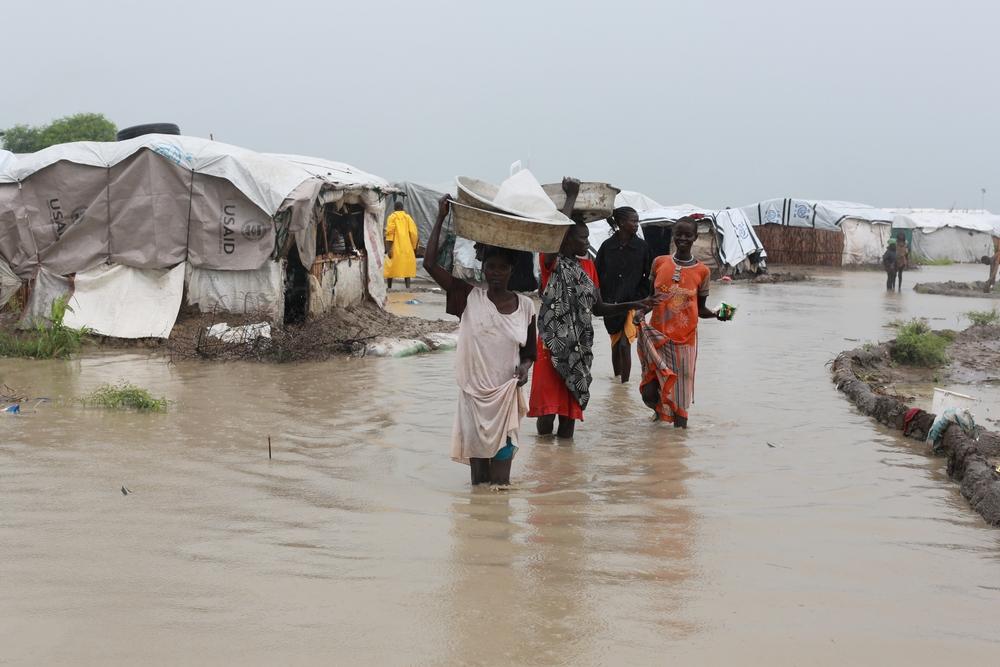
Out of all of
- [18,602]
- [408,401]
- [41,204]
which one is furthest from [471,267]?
[18,602]

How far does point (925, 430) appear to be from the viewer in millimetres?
7027

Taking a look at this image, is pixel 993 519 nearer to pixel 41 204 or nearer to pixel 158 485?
pixel 158 485

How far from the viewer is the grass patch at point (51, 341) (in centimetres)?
982

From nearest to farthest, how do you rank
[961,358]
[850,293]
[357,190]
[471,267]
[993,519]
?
[993,519], [961,358], [357,190], [471,267], [850,293]

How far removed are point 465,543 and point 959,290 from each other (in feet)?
71.5

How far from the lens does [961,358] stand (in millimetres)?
11992

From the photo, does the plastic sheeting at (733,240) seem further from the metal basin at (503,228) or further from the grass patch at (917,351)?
the metal basin at (503,228)

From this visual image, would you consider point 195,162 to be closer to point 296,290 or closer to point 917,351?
point 296,290

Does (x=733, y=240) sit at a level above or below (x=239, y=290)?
above

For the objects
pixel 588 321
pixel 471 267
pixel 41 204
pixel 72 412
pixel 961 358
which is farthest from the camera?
pixel 471 267

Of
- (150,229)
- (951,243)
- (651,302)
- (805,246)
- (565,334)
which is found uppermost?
(951,243)

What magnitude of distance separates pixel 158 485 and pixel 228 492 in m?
0.38

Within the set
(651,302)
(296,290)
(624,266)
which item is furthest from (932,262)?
(651,302)

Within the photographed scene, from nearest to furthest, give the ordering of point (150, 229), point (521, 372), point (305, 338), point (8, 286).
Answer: point (521, 372) → point (305, 338) → point (150, 229) → point (8, 286)
